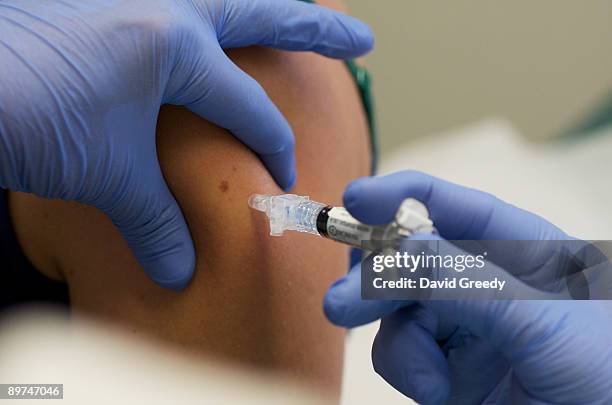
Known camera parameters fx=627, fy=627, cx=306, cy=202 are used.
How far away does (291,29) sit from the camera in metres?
Result: 0.98

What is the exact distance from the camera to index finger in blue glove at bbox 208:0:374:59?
937 mm

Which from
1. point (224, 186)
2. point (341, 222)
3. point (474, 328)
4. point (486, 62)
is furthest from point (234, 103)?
point (486, 62)

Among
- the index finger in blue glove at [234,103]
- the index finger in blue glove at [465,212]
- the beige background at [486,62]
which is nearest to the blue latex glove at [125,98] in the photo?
the index finger in blue glove at [234,103]

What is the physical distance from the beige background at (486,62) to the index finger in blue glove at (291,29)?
1.27 m

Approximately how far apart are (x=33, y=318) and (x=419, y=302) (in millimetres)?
791

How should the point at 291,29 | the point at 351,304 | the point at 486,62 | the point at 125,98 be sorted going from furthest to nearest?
1. the point at 486,62
2. the point at 291,29
3. the point at 125,98
4. the point at 351,304

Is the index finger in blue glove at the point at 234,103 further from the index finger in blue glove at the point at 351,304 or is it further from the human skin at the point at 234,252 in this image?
the index finger in blue glove at the point at 351,304

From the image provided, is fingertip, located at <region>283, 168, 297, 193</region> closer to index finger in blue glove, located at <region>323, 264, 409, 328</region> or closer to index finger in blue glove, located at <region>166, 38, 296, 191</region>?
index finger in blue glove, located at <region>166, 38, 296, 191</region>

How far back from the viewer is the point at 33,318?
1.18 metres

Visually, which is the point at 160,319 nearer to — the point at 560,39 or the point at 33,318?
the point at 33,318

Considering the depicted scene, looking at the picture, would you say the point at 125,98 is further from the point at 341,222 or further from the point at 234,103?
the point at 341,222

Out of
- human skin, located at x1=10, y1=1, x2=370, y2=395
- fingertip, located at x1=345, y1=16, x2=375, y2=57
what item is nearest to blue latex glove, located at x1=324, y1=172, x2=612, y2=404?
human skin, located at x1=10, y1=1, x2=370, y2=395

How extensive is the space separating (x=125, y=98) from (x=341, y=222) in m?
0.33

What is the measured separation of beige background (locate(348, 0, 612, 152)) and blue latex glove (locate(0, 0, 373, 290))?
143cm
